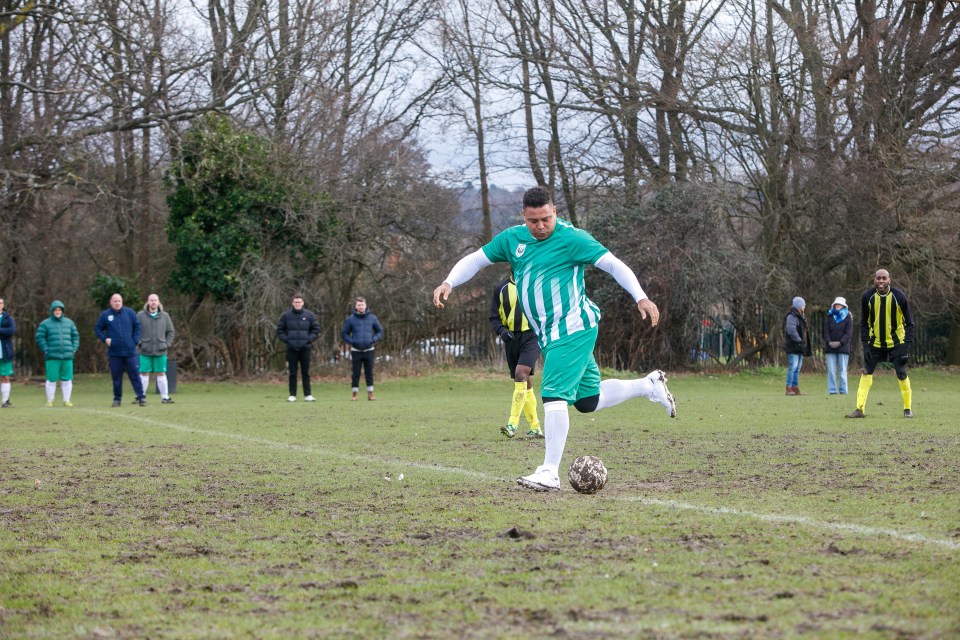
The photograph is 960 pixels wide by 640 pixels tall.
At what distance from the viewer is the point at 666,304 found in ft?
93.2

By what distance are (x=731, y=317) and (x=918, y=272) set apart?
185 inches

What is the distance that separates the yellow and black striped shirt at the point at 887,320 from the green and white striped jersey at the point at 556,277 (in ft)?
24.8

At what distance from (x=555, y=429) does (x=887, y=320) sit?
7.96 metres

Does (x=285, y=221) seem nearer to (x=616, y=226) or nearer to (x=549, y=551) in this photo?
(x=616, y=226)

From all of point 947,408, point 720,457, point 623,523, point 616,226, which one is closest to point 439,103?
point 616,226

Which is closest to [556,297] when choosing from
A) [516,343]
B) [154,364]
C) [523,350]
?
[523,350]

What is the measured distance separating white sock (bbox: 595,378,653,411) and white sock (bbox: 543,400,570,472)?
0.64 meters

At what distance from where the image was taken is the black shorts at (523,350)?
11.7 meters

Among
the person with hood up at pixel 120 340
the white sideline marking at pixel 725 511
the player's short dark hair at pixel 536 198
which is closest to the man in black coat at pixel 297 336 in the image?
the person with hood up at pixel 120 340

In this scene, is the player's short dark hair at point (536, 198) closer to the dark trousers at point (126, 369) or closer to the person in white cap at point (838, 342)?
the dark trousers at point (126, 369)

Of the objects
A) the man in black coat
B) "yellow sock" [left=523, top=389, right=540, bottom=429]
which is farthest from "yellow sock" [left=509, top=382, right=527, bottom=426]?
the man in black coat

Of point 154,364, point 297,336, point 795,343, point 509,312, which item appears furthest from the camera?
point 795,343

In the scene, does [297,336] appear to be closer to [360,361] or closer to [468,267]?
[360,361]

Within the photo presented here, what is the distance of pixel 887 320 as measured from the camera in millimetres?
13984
